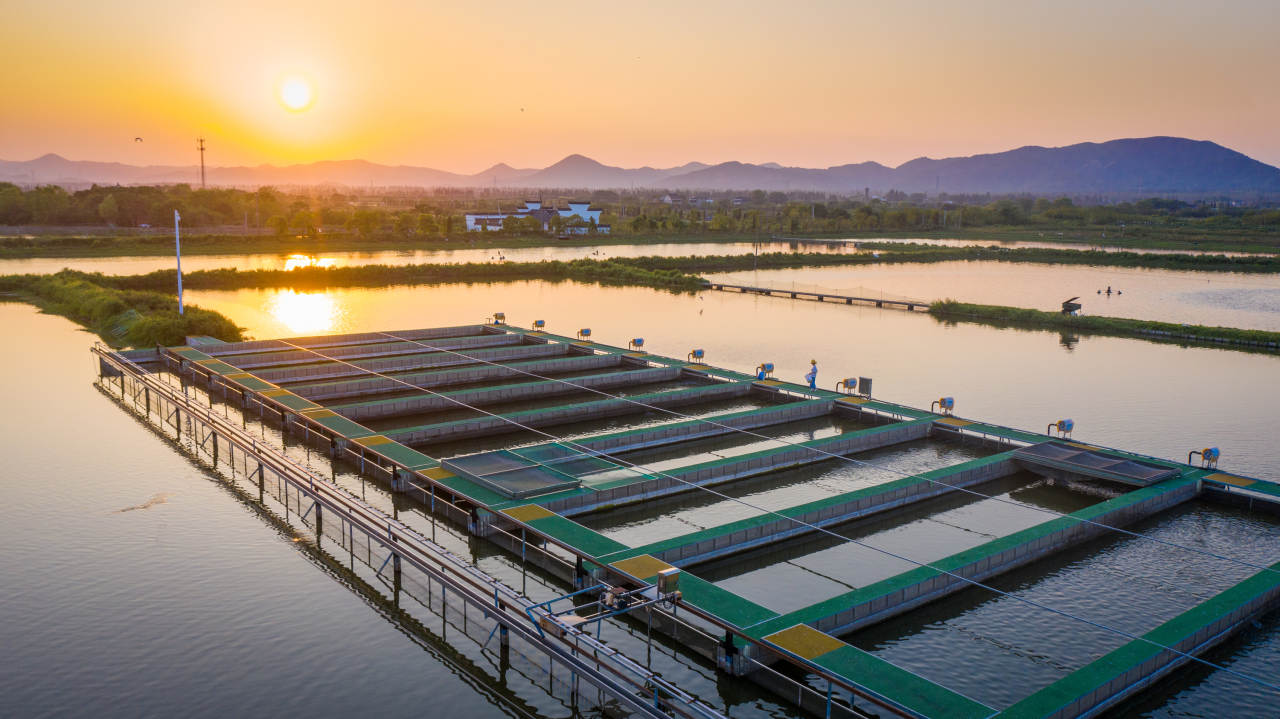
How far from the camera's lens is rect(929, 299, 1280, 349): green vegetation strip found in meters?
24.8

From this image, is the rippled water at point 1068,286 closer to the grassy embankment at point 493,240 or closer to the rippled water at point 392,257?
the rippled water at point 392,257

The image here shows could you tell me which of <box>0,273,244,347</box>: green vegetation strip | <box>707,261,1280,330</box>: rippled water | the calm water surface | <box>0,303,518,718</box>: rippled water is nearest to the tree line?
<box>0,273,244,347</box>: green vegetation strip

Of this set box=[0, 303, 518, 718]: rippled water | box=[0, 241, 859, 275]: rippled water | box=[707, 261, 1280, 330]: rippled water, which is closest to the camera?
box=[0, 303, 518, 718]: rippled water

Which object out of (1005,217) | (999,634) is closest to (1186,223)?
(1005,217)

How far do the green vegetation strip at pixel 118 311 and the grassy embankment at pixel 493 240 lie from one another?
538 inches

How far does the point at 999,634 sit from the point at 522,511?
5.14 meters

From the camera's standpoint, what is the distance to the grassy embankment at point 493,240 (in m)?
44.5

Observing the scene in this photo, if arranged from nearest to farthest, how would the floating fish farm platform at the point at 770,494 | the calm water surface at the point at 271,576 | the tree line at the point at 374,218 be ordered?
the calm water surface at the point at 271,576, the floating fish farm platform at the point at 770,494, the tree line at the point at 374,218

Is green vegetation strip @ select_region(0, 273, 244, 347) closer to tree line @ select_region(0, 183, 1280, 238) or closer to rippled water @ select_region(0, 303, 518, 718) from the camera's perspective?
rippled water @ select_region(0, 303, 518, 718)

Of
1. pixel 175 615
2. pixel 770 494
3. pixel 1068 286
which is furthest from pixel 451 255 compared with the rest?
pixel 175 615

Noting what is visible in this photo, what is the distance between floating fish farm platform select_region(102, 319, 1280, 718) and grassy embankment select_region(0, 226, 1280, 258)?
2911cm

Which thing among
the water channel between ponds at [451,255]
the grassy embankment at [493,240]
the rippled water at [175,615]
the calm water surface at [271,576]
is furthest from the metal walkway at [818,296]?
the rippled water at [175,615]

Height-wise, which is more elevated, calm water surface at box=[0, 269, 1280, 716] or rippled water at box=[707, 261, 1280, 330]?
rippled water at box=[707, 261, 1280, 330]

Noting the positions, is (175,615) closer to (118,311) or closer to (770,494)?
(770,494)
